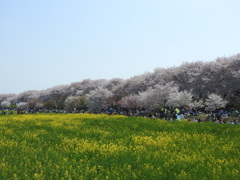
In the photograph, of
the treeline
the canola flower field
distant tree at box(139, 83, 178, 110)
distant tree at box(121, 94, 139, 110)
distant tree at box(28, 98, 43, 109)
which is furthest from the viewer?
distant tree at box(28, 98, 43, 109)

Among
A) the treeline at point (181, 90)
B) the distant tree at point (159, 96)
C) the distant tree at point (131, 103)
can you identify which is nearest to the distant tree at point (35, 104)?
the treeline at point (181, 90)

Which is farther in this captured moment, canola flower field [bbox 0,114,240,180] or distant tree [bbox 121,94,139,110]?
distant tree [bbox 121,94,139,110]

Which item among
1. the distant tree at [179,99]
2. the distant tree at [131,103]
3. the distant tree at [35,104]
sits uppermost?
the distant tree at [179,99]

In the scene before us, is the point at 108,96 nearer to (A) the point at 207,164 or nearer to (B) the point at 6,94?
(A) the point at 207,164

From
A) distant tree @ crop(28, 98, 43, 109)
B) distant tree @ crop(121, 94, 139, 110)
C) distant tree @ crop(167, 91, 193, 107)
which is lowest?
distant tree @ crop(28, 98, 43, 109)

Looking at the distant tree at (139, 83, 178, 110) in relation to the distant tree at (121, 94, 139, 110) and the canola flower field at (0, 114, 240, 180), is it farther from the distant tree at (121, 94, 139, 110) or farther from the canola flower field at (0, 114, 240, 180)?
the canola flower field at (0, 114, 240, 180)

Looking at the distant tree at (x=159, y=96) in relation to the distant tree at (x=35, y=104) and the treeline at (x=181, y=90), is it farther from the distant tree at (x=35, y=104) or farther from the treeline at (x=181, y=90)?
the distant tree at (x=35, y=104)

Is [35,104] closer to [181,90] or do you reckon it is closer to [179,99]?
[181,90]

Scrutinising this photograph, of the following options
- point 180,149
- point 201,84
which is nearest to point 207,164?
point 180,149

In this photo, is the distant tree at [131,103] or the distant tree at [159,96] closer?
the distant tree at [159,96]

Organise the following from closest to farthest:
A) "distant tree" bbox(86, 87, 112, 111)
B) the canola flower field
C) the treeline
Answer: the canola flower field
the treeline
"distant tree" bbox(86, 87, 112, 111)

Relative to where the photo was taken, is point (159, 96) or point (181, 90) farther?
point (181, 90)

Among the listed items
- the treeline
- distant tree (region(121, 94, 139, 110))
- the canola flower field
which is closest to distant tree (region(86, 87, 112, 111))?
the treeline

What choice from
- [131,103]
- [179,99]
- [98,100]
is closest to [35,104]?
[98,100]
